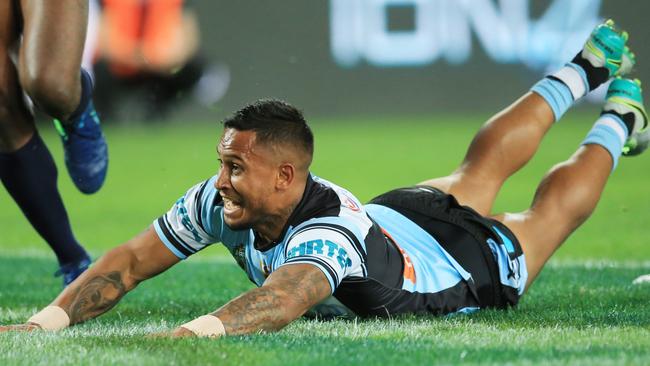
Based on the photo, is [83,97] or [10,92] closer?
[10,92]

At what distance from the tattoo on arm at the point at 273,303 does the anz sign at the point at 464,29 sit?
29.0 ft

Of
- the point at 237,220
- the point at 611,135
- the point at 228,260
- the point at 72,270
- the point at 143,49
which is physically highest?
the point at 237,220

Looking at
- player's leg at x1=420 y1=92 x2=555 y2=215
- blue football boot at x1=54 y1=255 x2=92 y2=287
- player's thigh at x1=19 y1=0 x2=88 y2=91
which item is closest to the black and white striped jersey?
player's thigh at x1=19 y1=0 x2=88 y2=91

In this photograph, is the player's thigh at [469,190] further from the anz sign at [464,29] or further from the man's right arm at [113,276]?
the anz sign at [464,29]

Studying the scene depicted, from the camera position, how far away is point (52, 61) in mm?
4047

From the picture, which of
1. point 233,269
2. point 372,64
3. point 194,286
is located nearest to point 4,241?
point 233,269

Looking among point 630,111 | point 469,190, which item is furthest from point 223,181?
point 630,111

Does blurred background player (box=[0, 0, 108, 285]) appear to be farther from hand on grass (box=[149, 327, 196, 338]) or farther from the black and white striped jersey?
hand on grass (box=[149, 327, 196, 338])

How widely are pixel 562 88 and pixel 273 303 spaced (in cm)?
215

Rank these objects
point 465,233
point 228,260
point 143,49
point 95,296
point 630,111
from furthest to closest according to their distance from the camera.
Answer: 1. point 143,49
2. point 228,260
3. point 630,111
4. point 465,233
5. point 95,296

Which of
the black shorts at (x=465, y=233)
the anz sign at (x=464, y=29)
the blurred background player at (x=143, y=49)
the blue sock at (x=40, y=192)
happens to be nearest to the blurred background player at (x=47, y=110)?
the blue sock at (x=40, y=192)

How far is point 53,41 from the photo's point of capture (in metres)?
4.06

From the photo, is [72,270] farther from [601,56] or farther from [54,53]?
[601,56]

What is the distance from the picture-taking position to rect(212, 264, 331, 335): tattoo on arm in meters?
3.13
